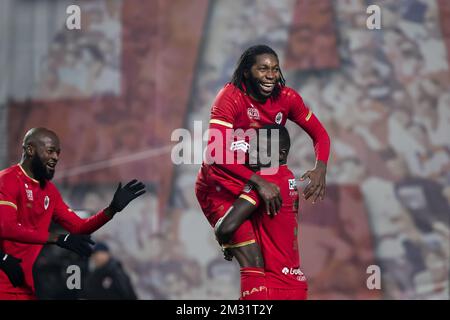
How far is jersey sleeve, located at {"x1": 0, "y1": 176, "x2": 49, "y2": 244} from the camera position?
621cm

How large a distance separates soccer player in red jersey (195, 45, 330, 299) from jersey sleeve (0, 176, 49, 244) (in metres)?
1.18

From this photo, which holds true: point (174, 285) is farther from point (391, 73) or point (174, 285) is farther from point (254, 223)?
point (254, 223)

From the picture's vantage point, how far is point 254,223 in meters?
A: 6.37

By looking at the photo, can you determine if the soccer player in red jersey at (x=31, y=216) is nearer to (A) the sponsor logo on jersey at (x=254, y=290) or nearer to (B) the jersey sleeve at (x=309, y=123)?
(A) the sponsor logo on jersey at (x=254, y=290)

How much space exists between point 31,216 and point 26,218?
1.8 inches

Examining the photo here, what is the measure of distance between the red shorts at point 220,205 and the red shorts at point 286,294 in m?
0.37

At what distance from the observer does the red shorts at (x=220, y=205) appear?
20.6 feet

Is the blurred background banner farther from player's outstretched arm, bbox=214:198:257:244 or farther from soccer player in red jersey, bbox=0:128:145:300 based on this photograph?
player's outstretched arm, bbox=214:198:257:244

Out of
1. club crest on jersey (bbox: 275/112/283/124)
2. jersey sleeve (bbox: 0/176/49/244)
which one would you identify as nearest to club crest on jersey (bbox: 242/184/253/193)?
club crest on jersey (bbox: 275/112/283/124)

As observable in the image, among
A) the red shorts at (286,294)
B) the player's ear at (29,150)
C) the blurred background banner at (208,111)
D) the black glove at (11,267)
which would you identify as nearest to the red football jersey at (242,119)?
the red shorts at (286,294)

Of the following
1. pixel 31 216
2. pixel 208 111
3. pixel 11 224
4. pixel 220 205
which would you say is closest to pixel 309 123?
pixel 220 205

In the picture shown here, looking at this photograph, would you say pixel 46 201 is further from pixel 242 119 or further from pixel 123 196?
pixel 242 119

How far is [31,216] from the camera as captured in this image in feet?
21.5

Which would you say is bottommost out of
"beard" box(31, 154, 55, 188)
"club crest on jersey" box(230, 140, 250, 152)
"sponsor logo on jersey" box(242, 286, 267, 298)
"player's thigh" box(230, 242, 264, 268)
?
"sponsor logo on jersey" box(242, 286, 267, 298)
